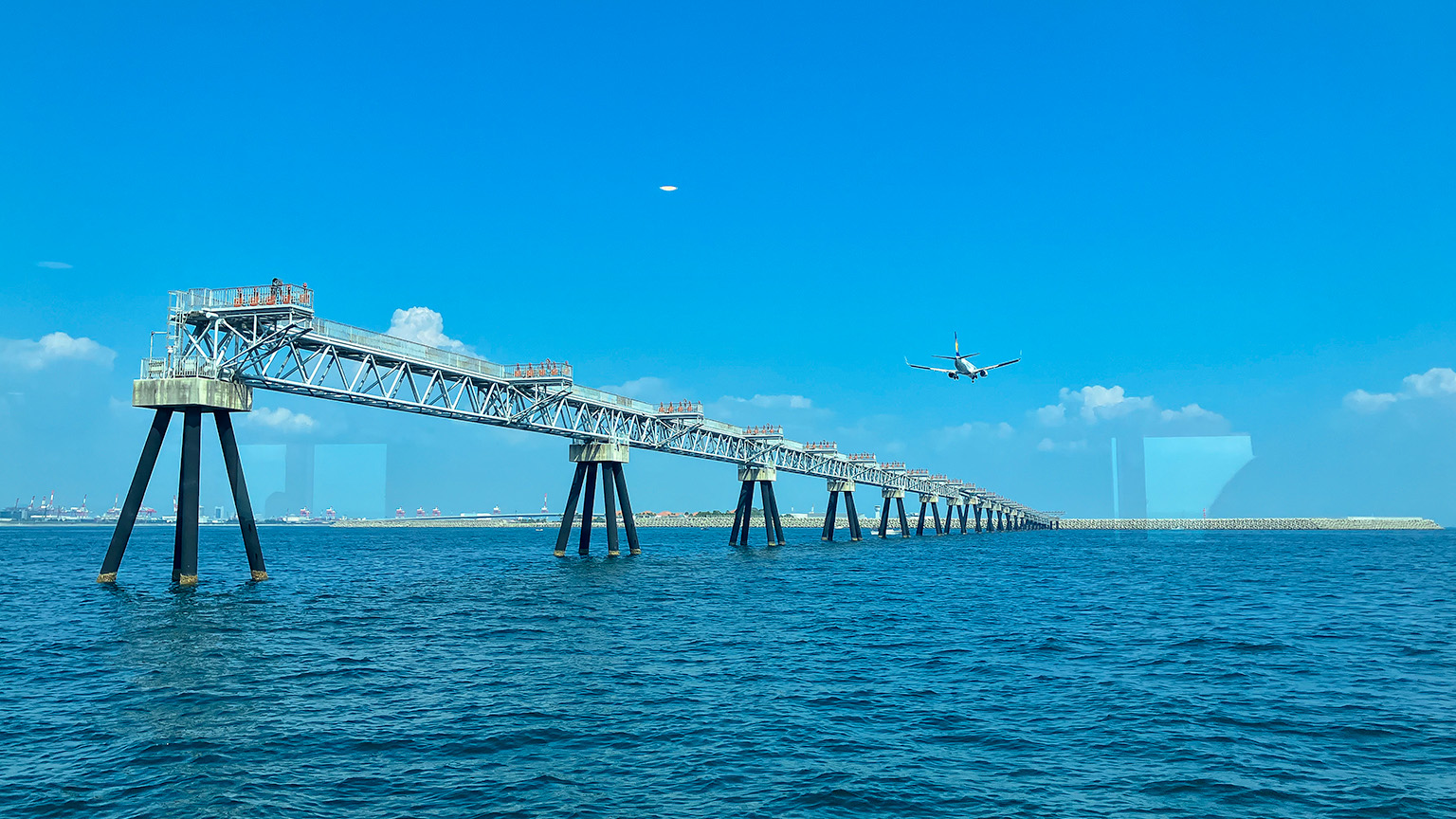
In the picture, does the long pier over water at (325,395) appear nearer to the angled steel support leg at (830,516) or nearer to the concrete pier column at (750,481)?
the concrete pier column at (750,481)

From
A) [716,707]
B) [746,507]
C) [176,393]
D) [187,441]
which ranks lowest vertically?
[716,707]

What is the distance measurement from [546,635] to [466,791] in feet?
56.9

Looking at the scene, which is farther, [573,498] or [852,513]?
[852,513]

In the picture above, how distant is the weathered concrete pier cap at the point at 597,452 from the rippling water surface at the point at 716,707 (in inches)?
1166

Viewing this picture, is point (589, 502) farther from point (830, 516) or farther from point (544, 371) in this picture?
point (830, 516)

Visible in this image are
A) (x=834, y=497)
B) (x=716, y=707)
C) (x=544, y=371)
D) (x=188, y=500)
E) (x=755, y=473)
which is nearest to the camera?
(x=716, y=707)

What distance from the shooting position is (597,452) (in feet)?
238

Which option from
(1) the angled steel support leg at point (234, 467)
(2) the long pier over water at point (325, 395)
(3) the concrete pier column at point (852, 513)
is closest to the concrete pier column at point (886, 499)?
(3) the concrete pier column at point (852, 513)

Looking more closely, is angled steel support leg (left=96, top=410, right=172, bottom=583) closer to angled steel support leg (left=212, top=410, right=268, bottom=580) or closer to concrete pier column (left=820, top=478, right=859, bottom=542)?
angled steel support leg (left=212, top=410, right=268, bottom=580)

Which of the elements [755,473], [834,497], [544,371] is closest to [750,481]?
[755,473]

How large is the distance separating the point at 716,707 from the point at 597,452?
52.8m

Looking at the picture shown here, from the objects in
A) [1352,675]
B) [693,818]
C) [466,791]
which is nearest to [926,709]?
[693,818]

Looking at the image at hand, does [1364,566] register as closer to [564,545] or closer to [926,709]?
[564,545]

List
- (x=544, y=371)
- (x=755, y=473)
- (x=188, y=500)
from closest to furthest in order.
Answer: (x=188, y=500)
(x=544, y=371)
(x=755, y=473)
